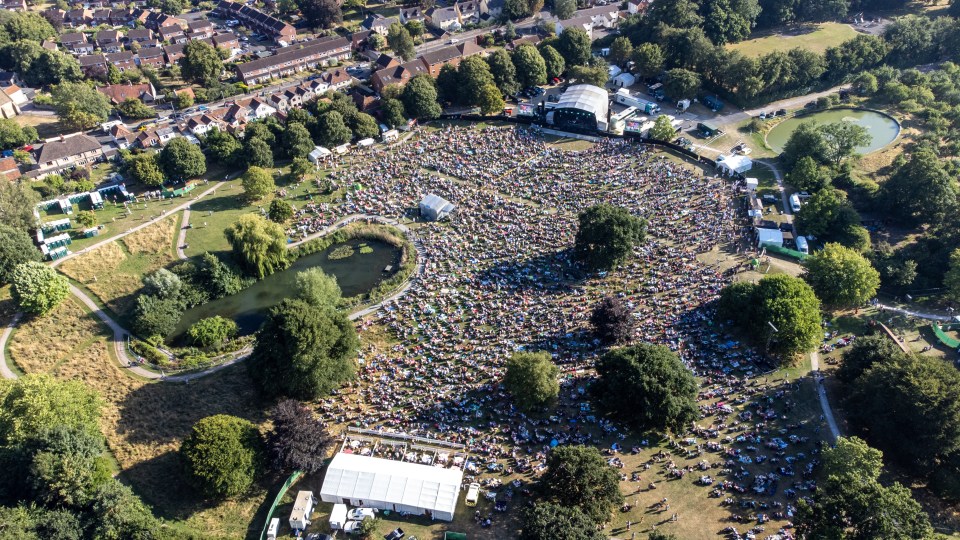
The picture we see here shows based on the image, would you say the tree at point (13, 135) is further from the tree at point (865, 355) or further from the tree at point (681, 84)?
the tree at point (865, 355)

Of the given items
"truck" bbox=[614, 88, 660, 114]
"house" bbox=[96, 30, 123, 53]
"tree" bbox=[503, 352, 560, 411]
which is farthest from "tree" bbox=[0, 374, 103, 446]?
"house" bbox=[96, 30, 123, 53]

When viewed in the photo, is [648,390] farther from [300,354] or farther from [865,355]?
[300,354]

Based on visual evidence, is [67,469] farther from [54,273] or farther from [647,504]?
[647,504]

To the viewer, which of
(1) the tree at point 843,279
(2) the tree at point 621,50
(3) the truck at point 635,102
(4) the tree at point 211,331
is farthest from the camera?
(2) the tree at point 621,50

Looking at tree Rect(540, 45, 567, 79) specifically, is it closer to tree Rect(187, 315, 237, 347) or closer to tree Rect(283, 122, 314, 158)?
tree Rect(283, 122, 314, 158)

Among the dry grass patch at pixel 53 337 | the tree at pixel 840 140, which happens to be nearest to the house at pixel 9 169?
the dry grass patch at pixel 53 337

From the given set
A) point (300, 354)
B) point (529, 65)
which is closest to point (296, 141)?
point (529, 65)

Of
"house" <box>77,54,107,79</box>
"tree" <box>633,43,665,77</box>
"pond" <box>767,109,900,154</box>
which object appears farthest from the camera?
"house" <box>77,54,107,79</box>
